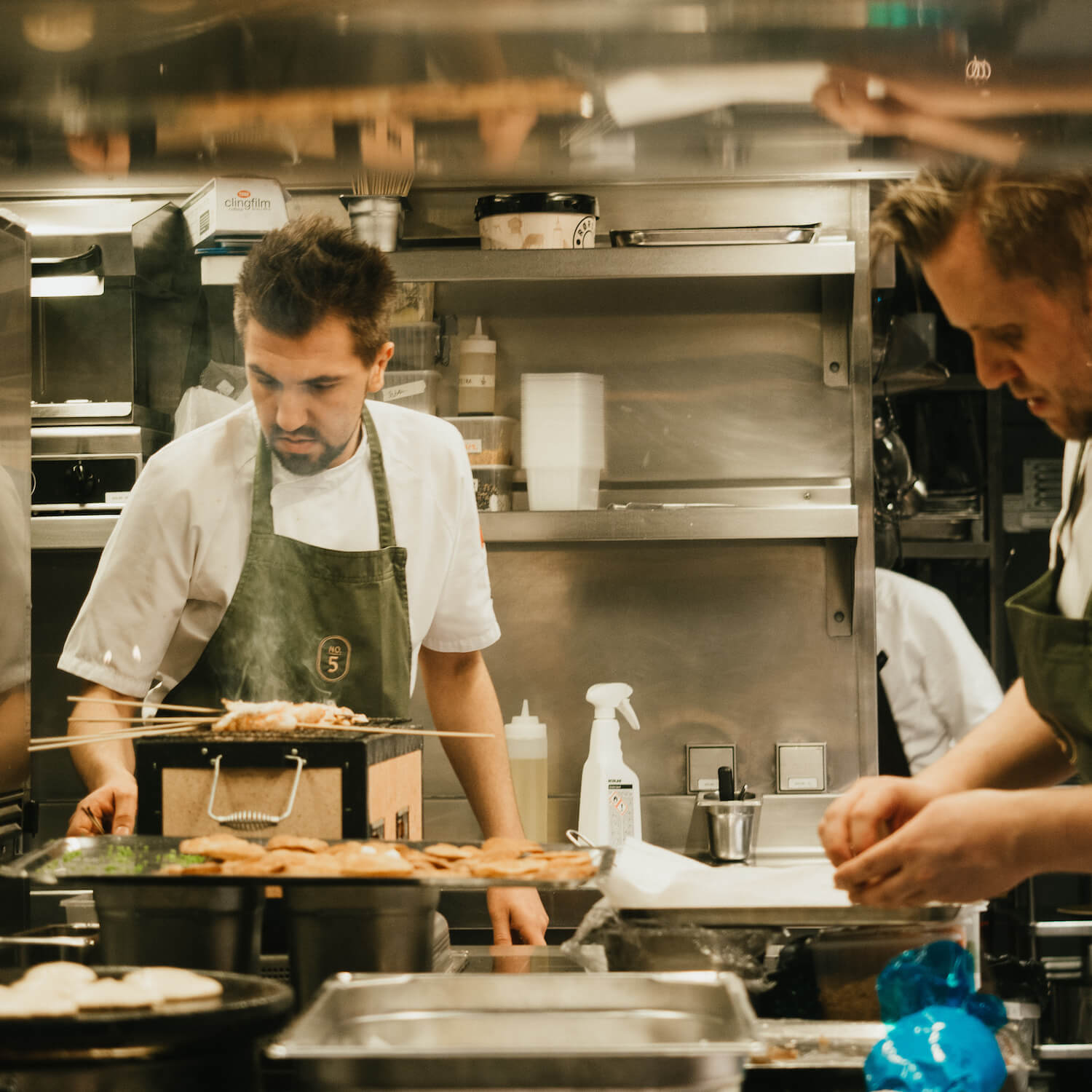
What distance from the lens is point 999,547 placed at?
2535mm

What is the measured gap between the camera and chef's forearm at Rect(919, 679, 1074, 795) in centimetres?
164

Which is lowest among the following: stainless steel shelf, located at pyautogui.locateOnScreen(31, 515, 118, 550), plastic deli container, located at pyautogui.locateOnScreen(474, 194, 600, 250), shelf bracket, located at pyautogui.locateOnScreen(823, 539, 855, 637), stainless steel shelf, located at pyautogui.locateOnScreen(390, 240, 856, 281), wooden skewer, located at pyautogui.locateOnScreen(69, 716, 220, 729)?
wooden skewer, located at pyautogui.locateOnScreen(69, 716, 220, 729)

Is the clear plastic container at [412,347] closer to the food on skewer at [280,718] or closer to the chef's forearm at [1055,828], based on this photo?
the food on skewer at [280,718]

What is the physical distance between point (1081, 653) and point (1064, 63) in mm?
759

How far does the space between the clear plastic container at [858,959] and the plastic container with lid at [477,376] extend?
126 centimetres

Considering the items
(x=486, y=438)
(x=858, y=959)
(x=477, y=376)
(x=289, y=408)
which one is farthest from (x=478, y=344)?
(x=858, y=959)

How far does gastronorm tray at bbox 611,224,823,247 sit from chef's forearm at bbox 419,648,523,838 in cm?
82

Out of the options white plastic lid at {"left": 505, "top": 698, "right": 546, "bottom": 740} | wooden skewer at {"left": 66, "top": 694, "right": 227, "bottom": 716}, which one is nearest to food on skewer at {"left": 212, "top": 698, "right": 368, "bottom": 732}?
wooden skewer at {"left": 66, "top": 694, "right": 227, "bottom": 716}

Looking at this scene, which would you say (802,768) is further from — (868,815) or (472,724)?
(868,815)

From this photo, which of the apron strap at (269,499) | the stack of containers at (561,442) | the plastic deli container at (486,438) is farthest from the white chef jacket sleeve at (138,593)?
the stack of containers at (561,442)

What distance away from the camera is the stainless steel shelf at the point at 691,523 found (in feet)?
7.48

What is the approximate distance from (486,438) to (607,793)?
689mm

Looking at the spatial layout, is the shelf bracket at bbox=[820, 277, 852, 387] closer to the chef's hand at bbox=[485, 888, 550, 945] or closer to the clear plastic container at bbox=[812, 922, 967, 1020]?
the chef's hand at bbox=[485, 888, 550, 945]

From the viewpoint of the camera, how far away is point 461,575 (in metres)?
2.24
